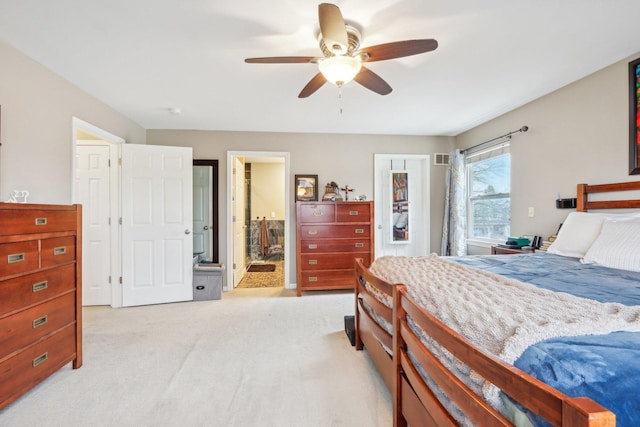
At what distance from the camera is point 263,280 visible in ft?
16.1

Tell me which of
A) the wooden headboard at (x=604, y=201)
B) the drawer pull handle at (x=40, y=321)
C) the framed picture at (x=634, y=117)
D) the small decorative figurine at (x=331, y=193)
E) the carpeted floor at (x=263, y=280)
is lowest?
the carpeted floor at (x=263, y=280)

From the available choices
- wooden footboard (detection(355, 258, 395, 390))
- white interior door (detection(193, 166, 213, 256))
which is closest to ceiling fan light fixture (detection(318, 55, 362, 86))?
wooden footboard (detection(355, 258, 395, 390))

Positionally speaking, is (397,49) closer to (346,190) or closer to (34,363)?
(346,190)

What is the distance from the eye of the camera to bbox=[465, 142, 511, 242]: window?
3727 mm

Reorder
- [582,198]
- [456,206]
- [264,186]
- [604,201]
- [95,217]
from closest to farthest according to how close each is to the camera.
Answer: [604,201], [582,198], [95,217], [456,206], [264,186]

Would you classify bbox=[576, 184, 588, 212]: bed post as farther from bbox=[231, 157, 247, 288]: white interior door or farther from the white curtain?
bbox=[231, 157, 247, 288]: white interior door

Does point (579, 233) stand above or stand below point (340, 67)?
below

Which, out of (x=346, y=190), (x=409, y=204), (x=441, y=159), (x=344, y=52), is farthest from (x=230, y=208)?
(x=441, y=159)

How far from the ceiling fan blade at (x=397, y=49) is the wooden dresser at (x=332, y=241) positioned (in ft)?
7.78

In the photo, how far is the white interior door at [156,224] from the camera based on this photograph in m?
3.56

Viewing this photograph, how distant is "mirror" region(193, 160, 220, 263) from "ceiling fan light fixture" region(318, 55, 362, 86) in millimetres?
2896

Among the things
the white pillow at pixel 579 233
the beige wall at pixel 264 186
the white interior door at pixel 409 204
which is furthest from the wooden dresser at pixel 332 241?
the beige wall at pixel 264 186

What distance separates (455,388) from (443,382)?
0.07 m

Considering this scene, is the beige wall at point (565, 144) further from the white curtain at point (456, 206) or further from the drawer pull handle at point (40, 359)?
the drawer pull handle at point (40, 359)
